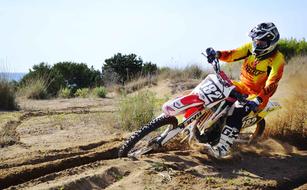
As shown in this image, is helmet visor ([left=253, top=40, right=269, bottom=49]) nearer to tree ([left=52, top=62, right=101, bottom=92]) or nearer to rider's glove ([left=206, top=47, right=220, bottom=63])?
rider's glove ([left=206, top=47, right=220, bottom=63])

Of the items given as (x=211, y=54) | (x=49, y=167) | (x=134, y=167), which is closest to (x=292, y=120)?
(x=211, y=54)

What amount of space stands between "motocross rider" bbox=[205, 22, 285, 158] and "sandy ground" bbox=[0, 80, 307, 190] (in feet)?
1.54

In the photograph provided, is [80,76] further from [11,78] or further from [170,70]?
[11,78]

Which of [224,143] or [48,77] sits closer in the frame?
[224,143]

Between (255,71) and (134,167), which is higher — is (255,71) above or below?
above

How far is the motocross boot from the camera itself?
707cm

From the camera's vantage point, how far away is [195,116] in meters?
6.97

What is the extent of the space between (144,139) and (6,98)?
7.84 meters

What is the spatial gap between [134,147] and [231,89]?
1608mm

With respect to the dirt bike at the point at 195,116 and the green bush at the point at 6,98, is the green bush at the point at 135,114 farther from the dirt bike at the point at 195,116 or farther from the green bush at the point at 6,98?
the green bush at the point at 6,98

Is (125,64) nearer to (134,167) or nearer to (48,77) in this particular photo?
(48,77)

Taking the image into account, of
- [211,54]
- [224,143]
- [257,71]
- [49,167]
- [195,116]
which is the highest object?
[211,54]

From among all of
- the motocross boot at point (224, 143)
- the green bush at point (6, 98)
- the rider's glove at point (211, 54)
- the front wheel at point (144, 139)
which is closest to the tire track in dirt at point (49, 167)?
the front wheel at point (144, 139)

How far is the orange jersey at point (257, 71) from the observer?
24.0ft
